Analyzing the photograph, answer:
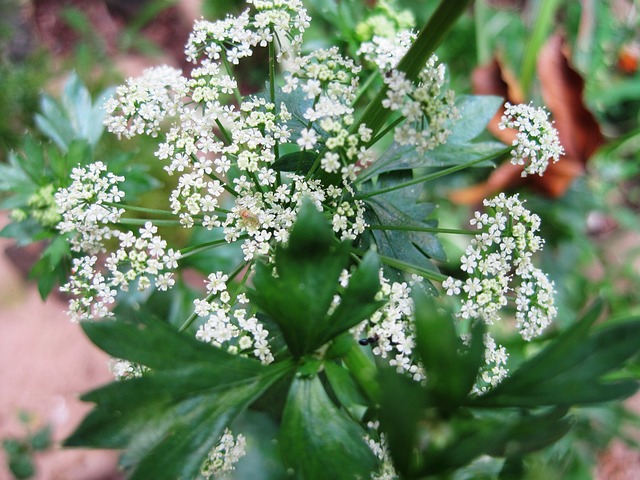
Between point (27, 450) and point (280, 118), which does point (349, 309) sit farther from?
point (27, 450)

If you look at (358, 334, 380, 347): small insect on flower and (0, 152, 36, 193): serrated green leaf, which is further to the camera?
(0, 152, 36, 193): serrated green leaf

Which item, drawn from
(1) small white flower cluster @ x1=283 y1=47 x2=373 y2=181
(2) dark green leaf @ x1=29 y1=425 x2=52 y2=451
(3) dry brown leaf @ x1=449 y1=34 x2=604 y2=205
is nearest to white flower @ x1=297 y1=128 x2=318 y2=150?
(1) small white flower cluster @ x1=283 y1=47 x2=373 y2=181

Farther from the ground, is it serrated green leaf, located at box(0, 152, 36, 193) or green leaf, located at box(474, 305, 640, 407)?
serrated green leaf, located at box(0, 152, 36, 193)

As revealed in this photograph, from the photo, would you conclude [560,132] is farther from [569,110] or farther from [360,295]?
[360,295]

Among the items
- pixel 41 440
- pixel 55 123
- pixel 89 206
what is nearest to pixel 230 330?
pixel 89 206

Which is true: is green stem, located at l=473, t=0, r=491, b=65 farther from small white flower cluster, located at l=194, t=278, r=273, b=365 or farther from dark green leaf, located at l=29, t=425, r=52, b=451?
dark green leaf, located at l=29, t=425, r=52, b=451

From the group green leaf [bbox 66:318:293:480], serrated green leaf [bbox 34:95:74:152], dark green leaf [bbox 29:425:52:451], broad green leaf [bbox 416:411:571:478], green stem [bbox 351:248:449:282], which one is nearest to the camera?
broad green leaf [bbox 416:411:571:478]

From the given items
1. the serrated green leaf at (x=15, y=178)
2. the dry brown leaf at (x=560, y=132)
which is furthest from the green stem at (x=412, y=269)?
the dry brown leaf at (x=560, y=132)

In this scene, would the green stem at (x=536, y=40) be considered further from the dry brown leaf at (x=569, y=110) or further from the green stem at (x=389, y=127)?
the green stem at (x=389, y=127)
